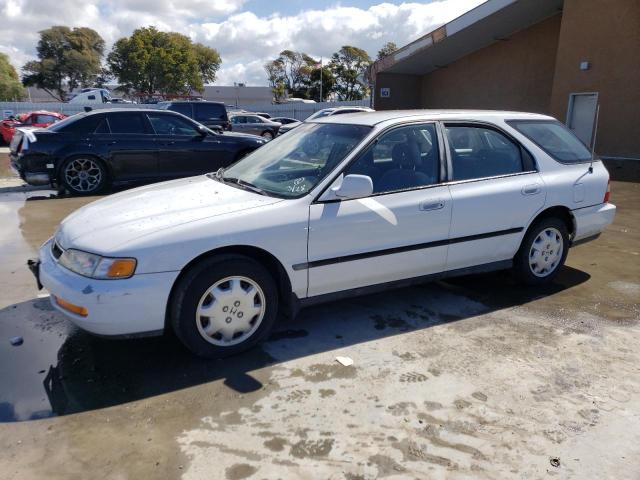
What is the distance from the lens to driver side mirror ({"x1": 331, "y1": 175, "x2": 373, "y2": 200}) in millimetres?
3459

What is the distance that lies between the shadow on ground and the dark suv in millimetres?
13354

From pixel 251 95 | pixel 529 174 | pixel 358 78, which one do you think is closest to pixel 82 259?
pixel 529 174

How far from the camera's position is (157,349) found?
3543 millimetres

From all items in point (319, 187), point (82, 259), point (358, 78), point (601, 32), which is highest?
point (358, 78)

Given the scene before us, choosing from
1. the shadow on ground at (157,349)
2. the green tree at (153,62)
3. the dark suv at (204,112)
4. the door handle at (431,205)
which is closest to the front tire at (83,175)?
the shadow on ground at (157,349)

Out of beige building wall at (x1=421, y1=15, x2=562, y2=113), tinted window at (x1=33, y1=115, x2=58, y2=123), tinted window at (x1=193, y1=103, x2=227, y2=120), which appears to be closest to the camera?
tinted window at (x1=193, y1=103, x2=227, y2=120)

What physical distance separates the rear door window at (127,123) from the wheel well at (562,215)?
7195mm

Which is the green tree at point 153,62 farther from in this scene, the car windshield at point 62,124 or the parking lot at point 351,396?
the parking lot at point 351,396

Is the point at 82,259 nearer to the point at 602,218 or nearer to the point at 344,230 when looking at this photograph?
the point at 344,230

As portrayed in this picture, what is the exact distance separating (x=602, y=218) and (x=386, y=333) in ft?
8.83

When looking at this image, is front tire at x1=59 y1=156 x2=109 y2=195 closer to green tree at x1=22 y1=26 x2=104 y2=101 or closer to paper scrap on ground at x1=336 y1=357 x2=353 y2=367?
paper scrap on ground at x1=336 y1=357 x2=353 y2=367

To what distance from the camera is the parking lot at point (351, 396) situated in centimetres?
246

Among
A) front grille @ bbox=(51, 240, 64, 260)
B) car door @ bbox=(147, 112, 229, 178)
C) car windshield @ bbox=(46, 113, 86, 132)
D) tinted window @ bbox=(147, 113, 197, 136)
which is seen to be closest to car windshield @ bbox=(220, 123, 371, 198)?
front grille @ bbox=(51, 240, 64, 260)

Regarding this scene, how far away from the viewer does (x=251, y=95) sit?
3068 inches
